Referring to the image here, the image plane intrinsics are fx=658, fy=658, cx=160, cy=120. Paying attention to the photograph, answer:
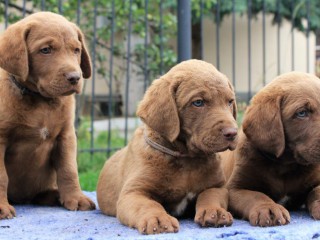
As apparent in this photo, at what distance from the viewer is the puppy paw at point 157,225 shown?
11.4 feet

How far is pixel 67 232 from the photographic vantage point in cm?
389

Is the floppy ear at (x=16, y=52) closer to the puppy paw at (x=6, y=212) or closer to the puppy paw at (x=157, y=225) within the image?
the puppy paw at (x=6, y=212)

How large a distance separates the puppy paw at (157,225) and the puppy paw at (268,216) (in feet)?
1.70

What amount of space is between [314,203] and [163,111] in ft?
3.74

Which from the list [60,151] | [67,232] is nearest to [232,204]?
[67,232]

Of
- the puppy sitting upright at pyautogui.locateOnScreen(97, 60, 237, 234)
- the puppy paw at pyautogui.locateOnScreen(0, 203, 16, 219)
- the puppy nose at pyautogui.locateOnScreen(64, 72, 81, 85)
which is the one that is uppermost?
the puppy nose at pyautogui.locateOnScreen(64, 72, 81, 85)

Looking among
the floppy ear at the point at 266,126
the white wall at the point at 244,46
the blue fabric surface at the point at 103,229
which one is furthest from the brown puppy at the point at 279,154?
the white wall at the point at 244,46

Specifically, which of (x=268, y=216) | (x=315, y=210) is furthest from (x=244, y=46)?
(x=268, y=216)

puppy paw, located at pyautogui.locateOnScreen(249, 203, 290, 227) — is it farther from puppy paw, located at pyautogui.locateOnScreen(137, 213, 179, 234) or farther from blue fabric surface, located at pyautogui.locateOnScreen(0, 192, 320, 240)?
puppy paw, located at pyautogui.locateOnScreen(137, 213, 179, 234)

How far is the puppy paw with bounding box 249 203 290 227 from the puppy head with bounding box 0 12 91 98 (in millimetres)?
1482

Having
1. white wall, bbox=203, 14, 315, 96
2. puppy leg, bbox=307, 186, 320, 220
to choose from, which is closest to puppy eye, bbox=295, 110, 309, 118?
puppy leg, bbox=307, 186, 320, 220

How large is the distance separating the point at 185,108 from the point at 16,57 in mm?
1330

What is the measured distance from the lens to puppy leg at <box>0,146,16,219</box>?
437 cm

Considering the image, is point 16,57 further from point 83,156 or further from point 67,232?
point 83,156
